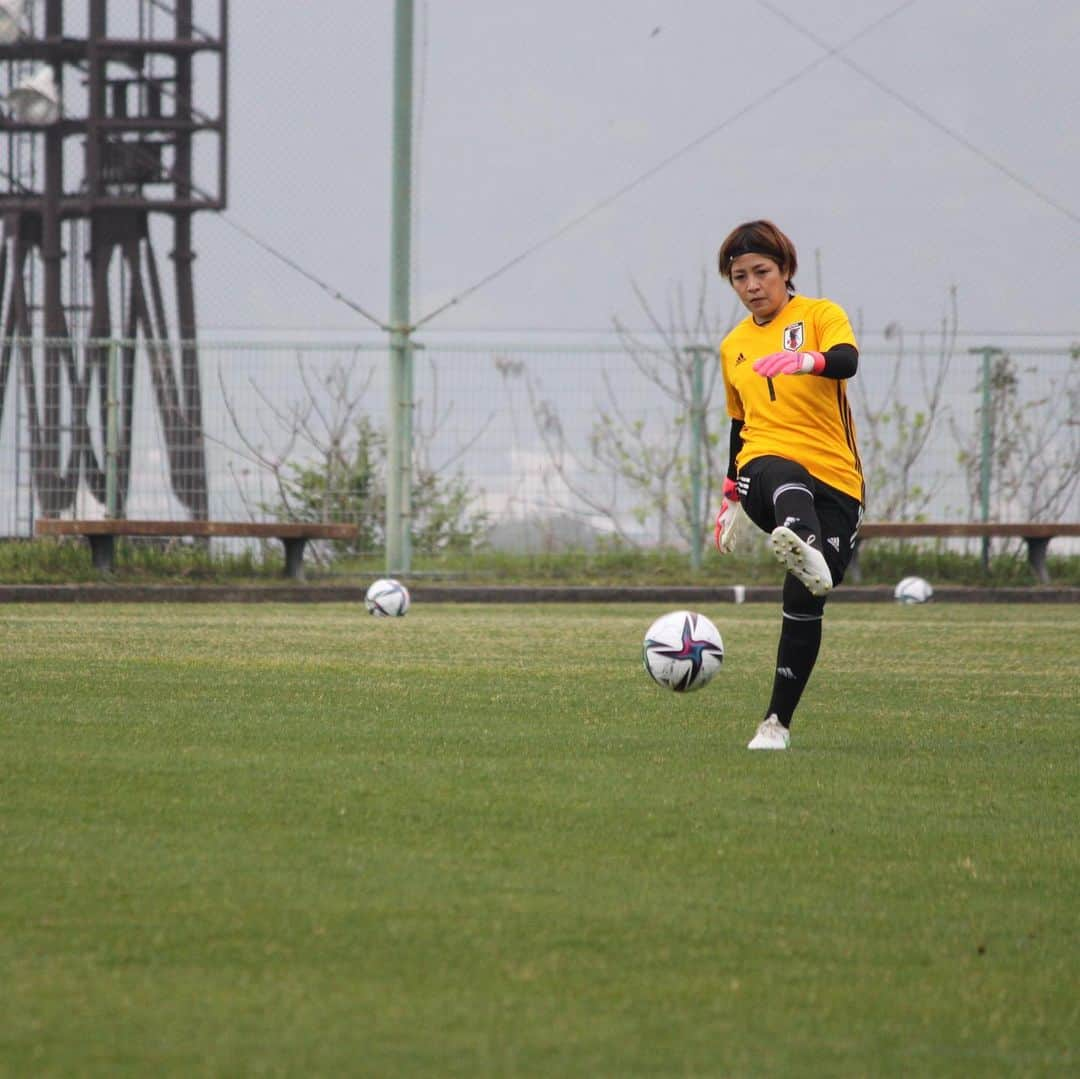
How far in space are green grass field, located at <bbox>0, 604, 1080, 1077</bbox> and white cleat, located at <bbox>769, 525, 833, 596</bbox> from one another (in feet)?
1.64

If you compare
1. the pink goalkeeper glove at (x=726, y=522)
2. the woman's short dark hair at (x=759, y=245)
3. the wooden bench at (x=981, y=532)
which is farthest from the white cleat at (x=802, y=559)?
the wooden bench at (x=981, y=532)

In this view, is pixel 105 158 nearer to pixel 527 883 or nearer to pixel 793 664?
pixel 793 664

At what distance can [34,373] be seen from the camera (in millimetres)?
15695

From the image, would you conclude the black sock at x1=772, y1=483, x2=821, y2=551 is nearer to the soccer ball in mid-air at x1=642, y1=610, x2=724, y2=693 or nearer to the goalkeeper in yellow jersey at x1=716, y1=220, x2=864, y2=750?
the goalkeeper in yellow jersey at x1=716, y1=220, x2=864, y2=750

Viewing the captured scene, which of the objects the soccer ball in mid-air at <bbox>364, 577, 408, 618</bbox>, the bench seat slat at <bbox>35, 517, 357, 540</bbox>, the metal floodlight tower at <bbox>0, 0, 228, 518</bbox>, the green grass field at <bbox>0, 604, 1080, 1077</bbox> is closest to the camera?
the green grass field at <bbox>0, 604, 1080, 1077</bbox>

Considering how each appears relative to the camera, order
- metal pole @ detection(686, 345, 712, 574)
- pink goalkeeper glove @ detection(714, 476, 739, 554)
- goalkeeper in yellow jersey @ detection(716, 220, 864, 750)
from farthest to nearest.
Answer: metal pole @ detection(686, 345, 712, 574) < pink goalkeeper glove @ detection(714, 476, 739, 554) < goalkeeper in yellow jersey @ detection(716, 220, 864, 750)

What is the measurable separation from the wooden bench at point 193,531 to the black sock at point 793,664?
9540 millimetres

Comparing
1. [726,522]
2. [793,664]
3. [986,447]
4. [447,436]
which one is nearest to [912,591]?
[986,447]

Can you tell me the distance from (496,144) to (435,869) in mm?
17384

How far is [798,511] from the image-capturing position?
5.45 metres

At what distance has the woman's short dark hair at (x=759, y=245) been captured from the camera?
224 inches

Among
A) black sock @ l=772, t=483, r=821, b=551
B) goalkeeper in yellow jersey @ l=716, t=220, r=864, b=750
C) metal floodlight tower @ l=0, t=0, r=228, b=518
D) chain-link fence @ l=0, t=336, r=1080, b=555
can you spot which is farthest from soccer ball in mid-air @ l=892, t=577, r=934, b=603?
black sock @ l=772, t=483, r=821, b=551

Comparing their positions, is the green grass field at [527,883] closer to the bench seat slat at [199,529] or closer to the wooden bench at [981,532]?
the bench seat slat at [199,529]

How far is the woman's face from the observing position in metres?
5.72
